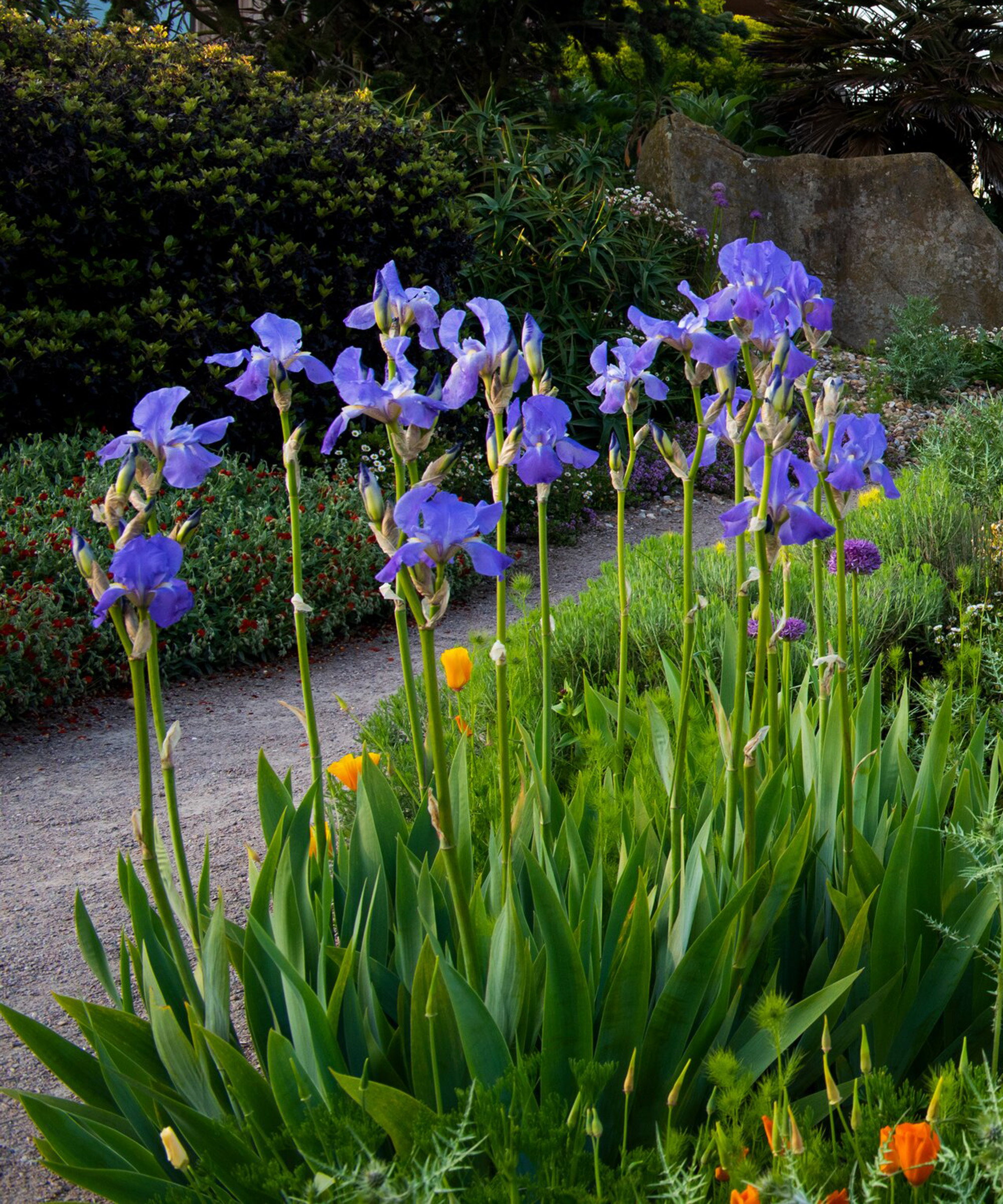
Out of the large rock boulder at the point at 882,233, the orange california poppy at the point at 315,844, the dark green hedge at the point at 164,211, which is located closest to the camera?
the orange california poppy at the point at 315,844

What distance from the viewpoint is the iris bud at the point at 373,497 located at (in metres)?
0.99

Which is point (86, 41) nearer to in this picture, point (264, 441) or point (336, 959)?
point (264, 441)

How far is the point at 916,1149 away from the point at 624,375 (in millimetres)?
999

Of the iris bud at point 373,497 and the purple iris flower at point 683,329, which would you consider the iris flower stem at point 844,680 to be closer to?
the purple iris flower at point 683,329

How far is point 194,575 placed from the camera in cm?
439

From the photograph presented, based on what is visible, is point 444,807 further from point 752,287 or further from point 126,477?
point 752,287

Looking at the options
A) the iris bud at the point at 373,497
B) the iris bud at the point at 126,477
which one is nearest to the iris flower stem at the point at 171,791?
the iris bud at the point at 126,477

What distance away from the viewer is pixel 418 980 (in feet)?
4.14

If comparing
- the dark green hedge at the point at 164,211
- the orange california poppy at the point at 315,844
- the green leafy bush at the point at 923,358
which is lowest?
the orange california poppy at the point at 315,844

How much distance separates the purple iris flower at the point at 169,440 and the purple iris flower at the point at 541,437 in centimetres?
35

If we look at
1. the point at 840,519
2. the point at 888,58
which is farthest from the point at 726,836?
the point at 888,58

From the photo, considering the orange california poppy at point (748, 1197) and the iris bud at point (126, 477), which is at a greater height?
the iris bud at point (126, 477)

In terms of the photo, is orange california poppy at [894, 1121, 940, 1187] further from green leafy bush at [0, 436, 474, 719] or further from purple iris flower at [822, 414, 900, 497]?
green leafy bush at [0, 436, 474, 719]

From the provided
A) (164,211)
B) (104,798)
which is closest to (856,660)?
(104,798)
